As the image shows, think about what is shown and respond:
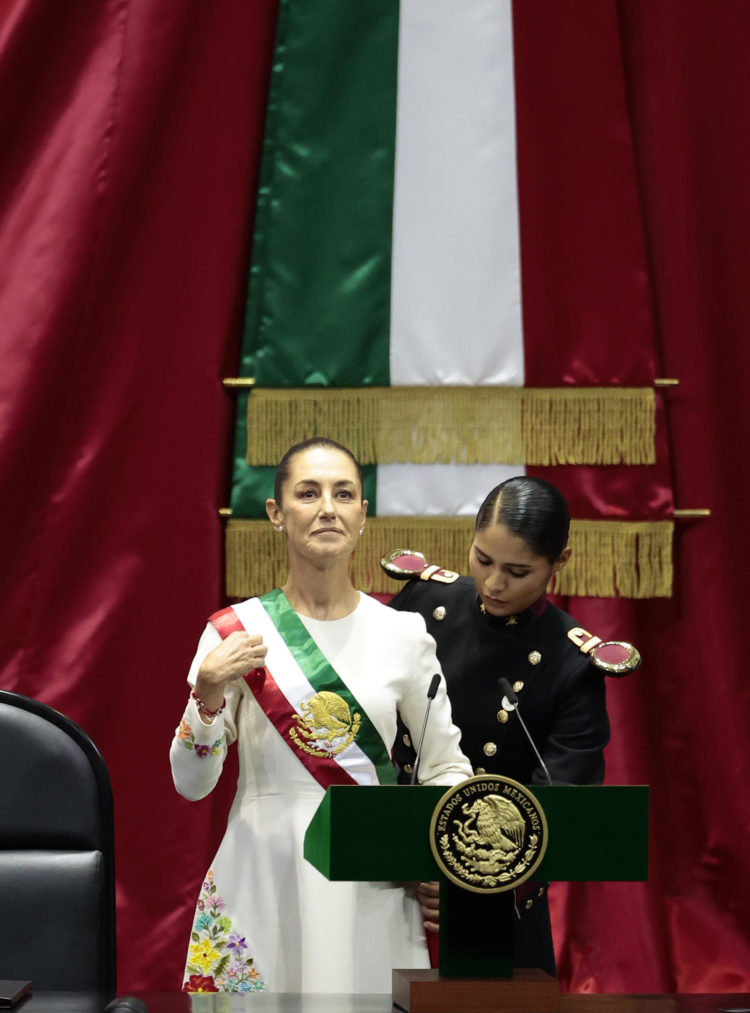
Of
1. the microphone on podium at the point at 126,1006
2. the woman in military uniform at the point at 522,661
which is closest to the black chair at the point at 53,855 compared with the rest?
the microphone on podium at the point at 126,1006

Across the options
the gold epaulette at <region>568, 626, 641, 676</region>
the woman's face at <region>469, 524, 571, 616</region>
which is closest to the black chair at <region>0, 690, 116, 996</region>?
the woman's face at <region>469, 524, 571, 616</region>

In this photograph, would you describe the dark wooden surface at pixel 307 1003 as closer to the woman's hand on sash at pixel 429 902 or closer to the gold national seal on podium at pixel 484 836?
the gold national seal on podium at pixel 484 836

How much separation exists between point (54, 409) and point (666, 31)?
61.5 inches

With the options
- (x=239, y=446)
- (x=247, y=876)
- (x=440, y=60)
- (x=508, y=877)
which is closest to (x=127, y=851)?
(x=239, y=446)

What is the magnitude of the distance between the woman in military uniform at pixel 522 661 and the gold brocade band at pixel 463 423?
2.58 ft

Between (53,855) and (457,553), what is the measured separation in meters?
1.31

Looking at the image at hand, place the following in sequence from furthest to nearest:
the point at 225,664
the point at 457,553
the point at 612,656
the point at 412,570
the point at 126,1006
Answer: the point at 457,553 < the point at 412,570 < the point at 612,656 < the point at 225,664 < the point at 126,1006

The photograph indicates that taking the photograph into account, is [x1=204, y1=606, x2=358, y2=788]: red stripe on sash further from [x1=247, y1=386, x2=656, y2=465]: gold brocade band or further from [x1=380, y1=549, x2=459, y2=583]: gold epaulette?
[x1=247, y1=386, x2=656, y2=465]: gold brocade band

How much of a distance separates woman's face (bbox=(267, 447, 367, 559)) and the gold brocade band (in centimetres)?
87

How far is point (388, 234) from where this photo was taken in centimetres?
282

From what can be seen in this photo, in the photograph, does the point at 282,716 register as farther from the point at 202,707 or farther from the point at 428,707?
the point at 428,707

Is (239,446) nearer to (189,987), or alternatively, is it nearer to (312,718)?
(312,718)

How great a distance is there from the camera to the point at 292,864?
1.76 metres

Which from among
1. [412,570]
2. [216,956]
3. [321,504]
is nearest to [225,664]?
[321,504]
